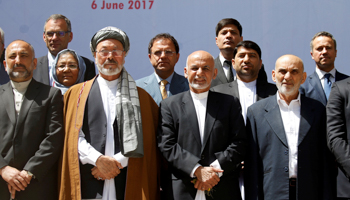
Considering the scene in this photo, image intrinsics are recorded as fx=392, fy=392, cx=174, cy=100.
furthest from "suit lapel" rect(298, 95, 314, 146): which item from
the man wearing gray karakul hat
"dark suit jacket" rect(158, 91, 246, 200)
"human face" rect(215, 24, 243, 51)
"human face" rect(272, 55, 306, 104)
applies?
"human face" rect(215, 24, 243, 51)

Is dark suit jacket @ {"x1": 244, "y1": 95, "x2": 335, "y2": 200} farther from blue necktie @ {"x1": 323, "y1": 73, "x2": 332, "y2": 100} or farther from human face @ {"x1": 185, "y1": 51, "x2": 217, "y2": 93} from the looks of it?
blue necktie @ {"x1": 323, "y1": 73, "x2": 332, "y2": 100}

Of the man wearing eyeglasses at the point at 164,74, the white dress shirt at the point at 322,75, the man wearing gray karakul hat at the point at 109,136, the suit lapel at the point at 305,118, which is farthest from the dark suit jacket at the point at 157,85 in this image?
the white dress shirt at the point at 322,75

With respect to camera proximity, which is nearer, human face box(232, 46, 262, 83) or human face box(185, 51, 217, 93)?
human face box(185, 51, 217, 93)

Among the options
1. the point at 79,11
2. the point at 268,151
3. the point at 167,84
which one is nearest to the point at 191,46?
the point at 167,84

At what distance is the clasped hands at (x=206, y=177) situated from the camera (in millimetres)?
2811

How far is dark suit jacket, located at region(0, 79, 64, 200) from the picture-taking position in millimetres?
2934

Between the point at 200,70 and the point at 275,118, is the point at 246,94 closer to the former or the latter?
the point at 275,118

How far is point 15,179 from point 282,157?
197 cm

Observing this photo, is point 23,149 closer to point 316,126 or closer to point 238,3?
point 316,126

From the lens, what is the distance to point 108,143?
3014 millimetres

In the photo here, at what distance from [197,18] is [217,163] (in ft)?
7.99

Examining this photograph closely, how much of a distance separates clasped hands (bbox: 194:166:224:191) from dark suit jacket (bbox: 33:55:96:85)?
1749 millimetres

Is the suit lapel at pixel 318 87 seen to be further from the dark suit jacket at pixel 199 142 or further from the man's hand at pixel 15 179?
the man's hand at pixel 15 179

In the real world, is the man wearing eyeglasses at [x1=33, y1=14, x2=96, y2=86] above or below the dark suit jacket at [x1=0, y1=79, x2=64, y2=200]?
above
